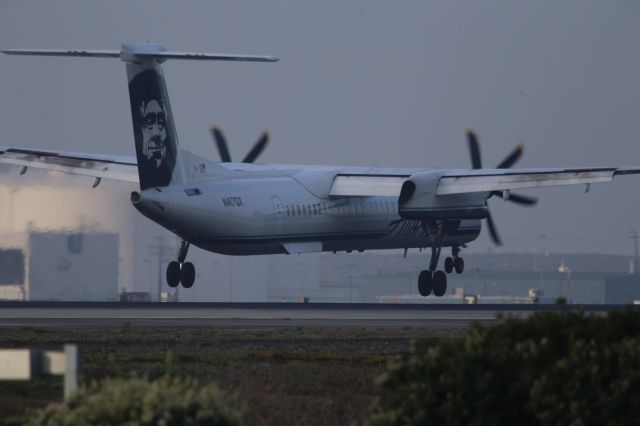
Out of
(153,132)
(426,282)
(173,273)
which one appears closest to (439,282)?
(426,282)

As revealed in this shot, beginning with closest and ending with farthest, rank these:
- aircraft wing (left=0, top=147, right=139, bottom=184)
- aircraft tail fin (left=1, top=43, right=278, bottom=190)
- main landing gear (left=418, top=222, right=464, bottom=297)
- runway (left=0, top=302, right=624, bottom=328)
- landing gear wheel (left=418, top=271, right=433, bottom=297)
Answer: runway (left=0, top=302, right=624, bottom=328) → aircraft tail fin (left=1, top=43, right=278, bottom=190) → aircraft wing (left=0, top=147, right=139, bottom=184) → main landing gear (left=418, top=222, right=464, bottom=297) → landing gear wheel (left=418, top=271, right=433, bottom=297)

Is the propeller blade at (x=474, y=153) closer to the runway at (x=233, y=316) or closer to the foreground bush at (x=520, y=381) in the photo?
the runway at (x=233, y=316)

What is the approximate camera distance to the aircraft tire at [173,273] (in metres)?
47.9

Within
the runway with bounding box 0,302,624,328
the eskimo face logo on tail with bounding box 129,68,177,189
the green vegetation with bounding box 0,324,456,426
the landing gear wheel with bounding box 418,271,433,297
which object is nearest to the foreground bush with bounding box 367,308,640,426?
the green vegetation with bounding box 0,324,456,426

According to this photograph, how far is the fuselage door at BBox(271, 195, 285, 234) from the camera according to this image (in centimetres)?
A: 4753

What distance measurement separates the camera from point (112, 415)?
1059 cm

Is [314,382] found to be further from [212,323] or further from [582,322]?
[212,323]

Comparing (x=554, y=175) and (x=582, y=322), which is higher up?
(x=554, y=175)

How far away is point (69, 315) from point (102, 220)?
2459 centimetres

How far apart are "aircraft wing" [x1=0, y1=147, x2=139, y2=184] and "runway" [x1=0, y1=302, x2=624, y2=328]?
17.4ft

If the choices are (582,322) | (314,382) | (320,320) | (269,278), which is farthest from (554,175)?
(269,278)

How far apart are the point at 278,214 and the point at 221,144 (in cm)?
959

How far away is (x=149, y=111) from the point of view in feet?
140

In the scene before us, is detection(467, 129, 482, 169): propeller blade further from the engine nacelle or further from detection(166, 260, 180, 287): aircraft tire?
detection(166, 260, 180, 287): aircraft tire
